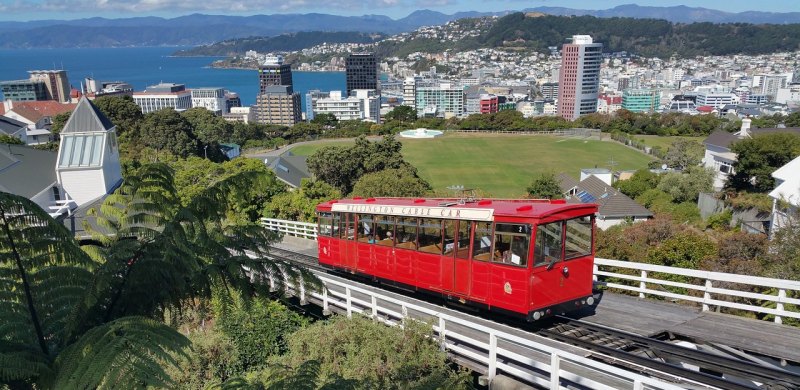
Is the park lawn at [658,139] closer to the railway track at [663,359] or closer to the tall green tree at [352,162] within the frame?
the tall green tree at [352,162]

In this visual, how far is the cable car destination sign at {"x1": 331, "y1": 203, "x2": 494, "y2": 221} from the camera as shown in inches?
433

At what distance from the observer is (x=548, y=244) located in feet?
34.3

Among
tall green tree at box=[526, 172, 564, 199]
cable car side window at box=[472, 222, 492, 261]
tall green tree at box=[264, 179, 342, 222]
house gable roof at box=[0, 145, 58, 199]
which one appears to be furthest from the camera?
tall green tree at box=[526, 172, 564, 199]

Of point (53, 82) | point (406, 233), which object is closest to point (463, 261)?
point (406, 233)

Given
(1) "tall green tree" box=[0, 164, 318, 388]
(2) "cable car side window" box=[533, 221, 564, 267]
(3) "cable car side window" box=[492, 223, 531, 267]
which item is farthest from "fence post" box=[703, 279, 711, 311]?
(1) "tall green tree" box=[0, 164, 318, 388]

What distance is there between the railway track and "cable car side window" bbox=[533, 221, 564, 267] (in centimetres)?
142

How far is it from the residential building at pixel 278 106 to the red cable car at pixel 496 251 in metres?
185

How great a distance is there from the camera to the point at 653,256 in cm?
1525

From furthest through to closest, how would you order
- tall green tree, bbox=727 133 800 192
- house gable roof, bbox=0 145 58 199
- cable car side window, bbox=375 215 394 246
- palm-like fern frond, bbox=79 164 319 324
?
tall green tree, bbox=727 133 800 192 → house gable roof, bbox=0 145 58 199 → cable car side window, bbox=375 215 394 246 → palm-like fern frond, bbox=79 164 319 324

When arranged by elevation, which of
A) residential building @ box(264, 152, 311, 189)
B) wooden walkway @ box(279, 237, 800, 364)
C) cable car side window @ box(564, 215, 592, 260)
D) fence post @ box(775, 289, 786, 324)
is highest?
cable car side window @ box(564, 215, 592, 260)

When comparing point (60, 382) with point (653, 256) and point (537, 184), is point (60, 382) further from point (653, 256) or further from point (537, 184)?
point (537, 184)

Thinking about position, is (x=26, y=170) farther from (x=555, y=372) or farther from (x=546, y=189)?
(x=546, y=189)

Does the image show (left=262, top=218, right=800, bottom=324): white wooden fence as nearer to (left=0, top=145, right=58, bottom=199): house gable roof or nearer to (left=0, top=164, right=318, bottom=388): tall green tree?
(left=0, top=164, right=318, bottom=388): tall green tree

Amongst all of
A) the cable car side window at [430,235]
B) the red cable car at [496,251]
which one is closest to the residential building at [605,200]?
the red cable car at [496,251]
